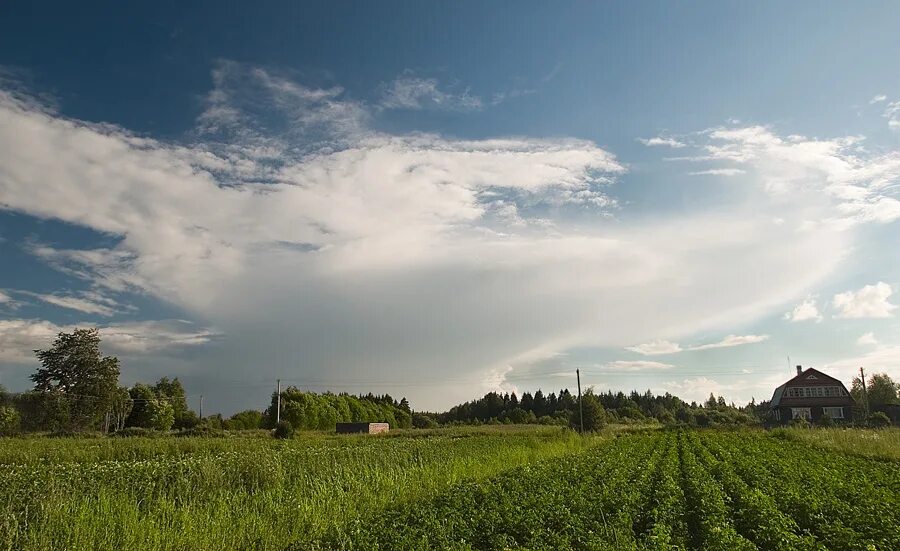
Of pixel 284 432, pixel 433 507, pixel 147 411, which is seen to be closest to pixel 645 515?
pixel 433 507

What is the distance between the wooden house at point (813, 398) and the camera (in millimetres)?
66312

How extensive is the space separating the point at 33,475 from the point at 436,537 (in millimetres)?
10654

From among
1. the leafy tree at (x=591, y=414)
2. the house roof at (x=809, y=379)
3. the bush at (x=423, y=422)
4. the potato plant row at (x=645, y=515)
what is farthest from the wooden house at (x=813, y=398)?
the potato plant row at (x=645, y=515)

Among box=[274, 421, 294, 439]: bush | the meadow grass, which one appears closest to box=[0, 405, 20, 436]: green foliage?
box=[274, 421, 294, 439]: bush

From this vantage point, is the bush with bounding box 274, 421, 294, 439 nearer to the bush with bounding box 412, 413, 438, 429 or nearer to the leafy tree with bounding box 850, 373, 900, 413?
the bush with bounding box 412, 413, 438, 429

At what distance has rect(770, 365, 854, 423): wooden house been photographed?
218 ft

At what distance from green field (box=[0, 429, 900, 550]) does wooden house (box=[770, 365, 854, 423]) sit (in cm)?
5246

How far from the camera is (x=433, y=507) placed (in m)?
13.4

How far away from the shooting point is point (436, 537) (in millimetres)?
10227

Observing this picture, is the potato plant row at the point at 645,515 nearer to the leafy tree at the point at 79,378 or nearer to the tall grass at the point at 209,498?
the tall grass at the point at 209,498

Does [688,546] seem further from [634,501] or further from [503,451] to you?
[503,451]

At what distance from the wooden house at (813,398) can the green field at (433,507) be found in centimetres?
5246

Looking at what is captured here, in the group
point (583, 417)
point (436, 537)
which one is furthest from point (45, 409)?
point (436, 537)

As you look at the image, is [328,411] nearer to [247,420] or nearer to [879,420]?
[247,420]
